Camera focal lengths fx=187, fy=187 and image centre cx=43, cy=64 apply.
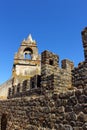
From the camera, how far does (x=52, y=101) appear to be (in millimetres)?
4957

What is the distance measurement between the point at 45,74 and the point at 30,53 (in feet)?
52.3

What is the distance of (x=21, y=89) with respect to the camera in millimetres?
9414

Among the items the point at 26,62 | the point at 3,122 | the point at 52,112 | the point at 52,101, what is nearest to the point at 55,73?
the point at 52,101

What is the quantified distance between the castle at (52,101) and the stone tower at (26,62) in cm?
1128

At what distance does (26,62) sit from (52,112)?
1701 centimetres

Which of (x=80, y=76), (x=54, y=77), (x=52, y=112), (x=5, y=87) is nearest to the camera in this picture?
(x=52, y=112)

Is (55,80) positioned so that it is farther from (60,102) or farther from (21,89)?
(21,89)

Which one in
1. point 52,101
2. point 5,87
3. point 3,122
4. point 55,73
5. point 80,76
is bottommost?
point 3,122

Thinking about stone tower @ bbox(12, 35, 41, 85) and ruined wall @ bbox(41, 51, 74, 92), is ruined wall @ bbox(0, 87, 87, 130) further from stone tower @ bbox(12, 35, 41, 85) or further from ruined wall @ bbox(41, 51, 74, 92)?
stone tower @ bbox(12, 35, 41, 85)

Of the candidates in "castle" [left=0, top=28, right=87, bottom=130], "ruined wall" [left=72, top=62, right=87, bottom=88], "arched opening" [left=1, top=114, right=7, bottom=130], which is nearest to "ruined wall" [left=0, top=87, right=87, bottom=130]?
"castle" [left=0, top=28, right=87, bottom=130]

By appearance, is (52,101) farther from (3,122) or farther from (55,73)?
(3,122)

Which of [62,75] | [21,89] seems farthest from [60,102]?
[21,89]

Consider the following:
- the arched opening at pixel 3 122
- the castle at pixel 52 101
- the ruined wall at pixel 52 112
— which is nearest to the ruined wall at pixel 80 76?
the castle at pixel 52 101

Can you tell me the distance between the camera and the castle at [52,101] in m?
4.22
